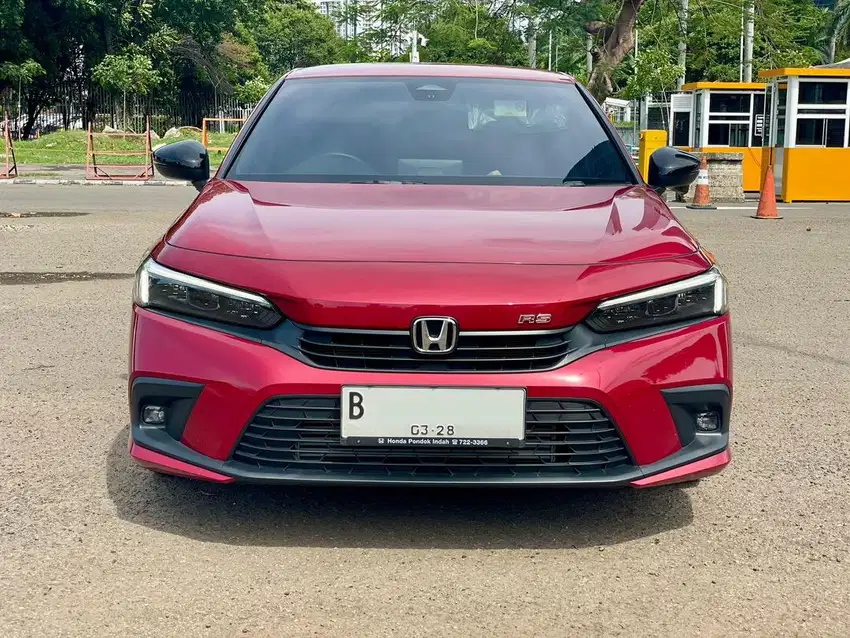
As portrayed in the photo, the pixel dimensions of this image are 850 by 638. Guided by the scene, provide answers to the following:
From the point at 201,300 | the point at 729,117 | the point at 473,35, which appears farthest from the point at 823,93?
the point at 201,300

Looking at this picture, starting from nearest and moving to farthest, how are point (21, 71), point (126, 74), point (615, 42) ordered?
point (615, 42)
point (21, 71)
point (126, 74)

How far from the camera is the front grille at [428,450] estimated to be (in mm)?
3312

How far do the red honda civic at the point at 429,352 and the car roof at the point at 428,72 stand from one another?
152 centimetres

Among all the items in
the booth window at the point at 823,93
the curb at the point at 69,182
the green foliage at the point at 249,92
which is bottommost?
the curb at the point at 69,182

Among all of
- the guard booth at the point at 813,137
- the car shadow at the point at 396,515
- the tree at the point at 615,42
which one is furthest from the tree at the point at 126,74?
the car shadow at the point at 396,515

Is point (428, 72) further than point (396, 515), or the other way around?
point (428, 72)

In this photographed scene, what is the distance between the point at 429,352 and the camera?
3.29 m

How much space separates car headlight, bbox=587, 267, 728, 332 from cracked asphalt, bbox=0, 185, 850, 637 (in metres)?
0.69

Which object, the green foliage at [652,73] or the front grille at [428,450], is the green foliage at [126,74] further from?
the front grille at [428,450]

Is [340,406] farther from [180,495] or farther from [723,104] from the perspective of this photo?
[723,104]

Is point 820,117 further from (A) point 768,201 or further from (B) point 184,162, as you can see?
(B) point 184,162

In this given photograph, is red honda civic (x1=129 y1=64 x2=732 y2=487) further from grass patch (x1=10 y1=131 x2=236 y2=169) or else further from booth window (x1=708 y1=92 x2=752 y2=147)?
grass patch (x1=10 y1=131 x2=236 y2=169)

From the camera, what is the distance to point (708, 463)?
3516 millimetres

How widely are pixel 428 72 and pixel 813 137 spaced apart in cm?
1669
